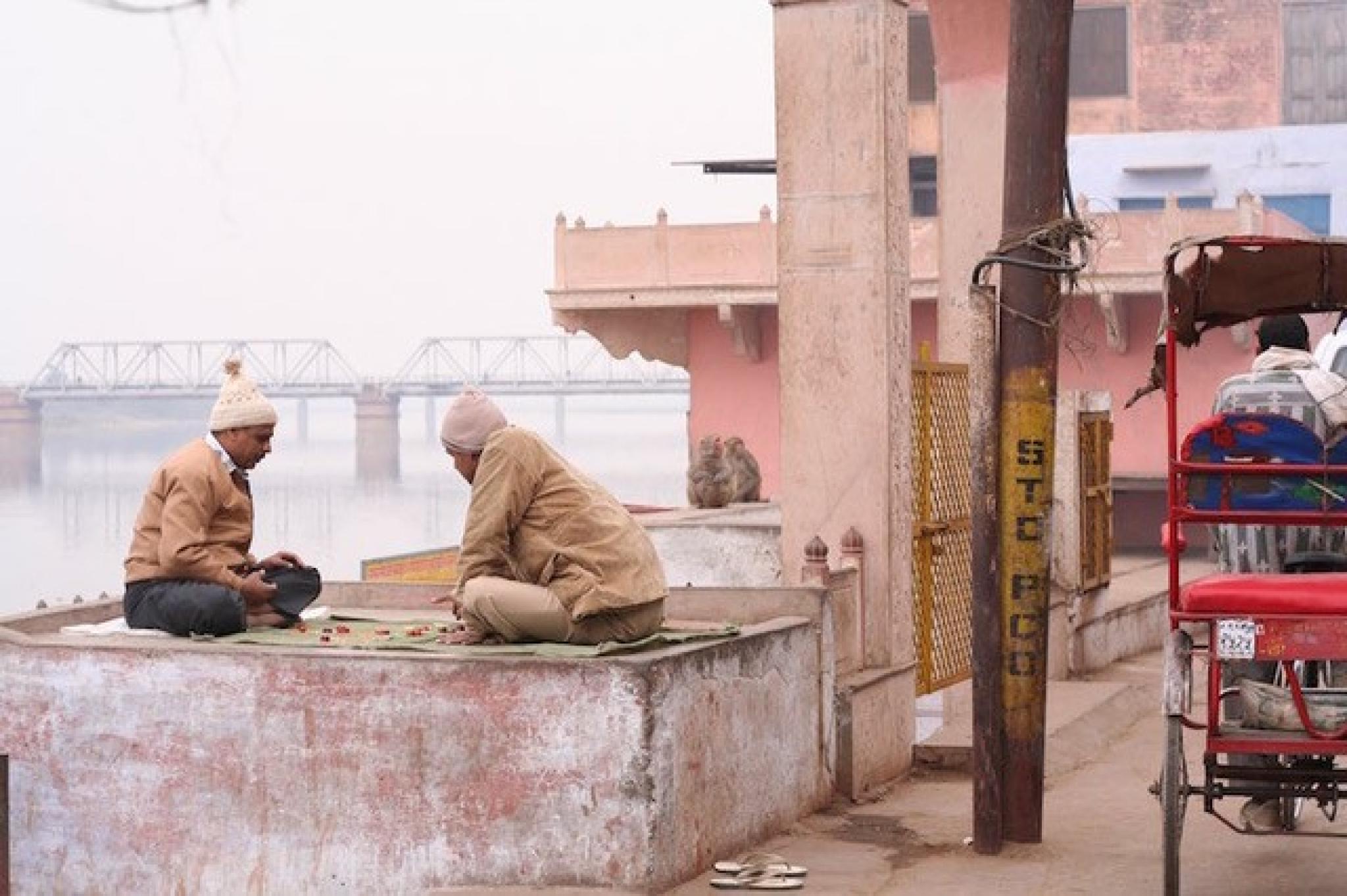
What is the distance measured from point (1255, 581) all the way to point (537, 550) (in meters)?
2.55

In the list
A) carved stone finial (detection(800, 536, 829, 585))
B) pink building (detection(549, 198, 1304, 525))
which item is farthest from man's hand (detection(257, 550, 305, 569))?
pink building (detection(549, 198, 1304, 525))

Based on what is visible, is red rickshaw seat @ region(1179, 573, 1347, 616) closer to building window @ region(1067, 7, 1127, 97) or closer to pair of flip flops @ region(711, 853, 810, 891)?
pair of flip flops @ region(711, 853, 810, 891)

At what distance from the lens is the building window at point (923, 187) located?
33938 millimetres

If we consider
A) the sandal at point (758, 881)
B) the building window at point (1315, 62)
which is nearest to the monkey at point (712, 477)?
the sandal at point (758, 881)

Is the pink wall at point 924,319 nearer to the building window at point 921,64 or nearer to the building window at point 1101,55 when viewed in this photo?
the building window at point 921,64

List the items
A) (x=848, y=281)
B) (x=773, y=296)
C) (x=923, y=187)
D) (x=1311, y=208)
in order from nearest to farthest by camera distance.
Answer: (x=848, y=281) → (x=773, y=296) → (x=923, y=187) → (x=1311, y=208)

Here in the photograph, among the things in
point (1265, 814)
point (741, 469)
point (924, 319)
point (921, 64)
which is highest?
point (921, 64)

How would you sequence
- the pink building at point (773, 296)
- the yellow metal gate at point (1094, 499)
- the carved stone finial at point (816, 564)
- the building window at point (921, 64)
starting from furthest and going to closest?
1. the building window at point (921, 64)
2. the pink building at point (773, 296)
3. the yellow metal gate at point (1094, 499)
4. the carved stone finial at point (816, 564)

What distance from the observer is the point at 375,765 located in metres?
7.89

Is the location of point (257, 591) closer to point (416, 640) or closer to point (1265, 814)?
point (416, 640)

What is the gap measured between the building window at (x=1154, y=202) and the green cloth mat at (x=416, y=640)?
2816 centimetres

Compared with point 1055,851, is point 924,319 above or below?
above

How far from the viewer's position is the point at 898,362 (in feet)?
34.1

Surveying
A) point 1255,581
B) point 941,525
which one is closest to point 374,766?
point 1255,581
